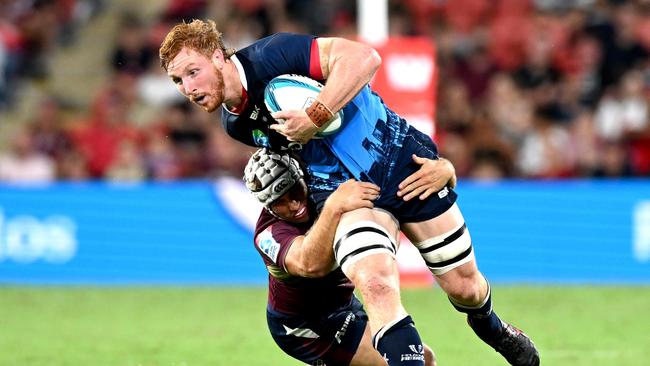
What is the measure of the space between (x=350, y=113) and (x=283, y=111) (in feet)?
1.74

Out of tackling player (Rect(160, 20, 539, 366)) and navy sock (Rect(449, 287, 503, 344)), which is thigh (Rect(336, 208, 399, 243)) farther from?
navy sock (Rect(449, 287, 503, 344))

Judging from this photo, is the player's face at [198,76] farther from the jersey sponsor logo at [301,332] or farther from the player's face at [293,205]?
the jersey sponsor logo at [301,332]

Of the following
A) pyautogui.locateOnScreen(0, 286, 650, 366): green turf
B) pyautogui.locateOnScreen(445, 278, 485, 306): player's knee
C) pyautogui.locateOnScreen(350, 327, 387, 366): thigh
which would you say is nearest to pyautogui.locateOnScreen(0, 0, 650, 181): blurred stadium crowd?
pyautogui.locateOnScreen(0, 286, 650, 366): green turf

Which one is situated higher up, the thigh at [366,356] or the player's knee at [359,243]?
the player's knee at [359,243]

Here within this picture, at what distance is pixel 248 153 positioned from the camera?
15.0 metres

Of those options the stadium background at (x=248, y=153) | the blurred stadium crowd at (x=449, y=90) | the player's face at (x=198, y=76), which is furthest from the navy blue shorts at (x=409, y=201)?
the blurred stadium crowd at (x=449, y=90)

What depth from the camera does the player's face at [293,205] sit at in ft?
21.5

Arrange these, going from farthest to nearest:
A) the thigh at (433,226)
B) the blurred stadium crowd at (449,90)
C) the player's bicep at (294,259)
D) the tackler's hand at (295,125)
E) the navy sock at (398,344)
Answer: the blurred stadium crowd at (449,90) < the thigh at (433,226) < the player's bicep at (294,259) < the tackler's hand at (295,125) < the navy sock at (398,344)

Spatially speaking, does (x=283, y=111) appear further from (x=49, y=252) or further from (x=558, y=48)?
(x=558, y=48)

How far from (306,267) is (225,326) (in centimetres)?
437

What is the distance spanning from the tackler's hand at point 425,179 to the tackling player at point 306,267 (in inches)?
0.5

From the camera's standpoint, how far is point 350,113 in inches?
251

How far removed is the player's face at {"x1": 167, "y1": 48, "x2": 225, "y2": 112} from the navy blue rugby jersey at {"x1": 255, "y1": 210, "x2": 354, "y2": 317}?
0.87m

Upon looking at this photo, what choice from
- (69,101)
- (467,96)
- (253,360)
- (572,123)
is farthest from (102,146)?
(253,360)
